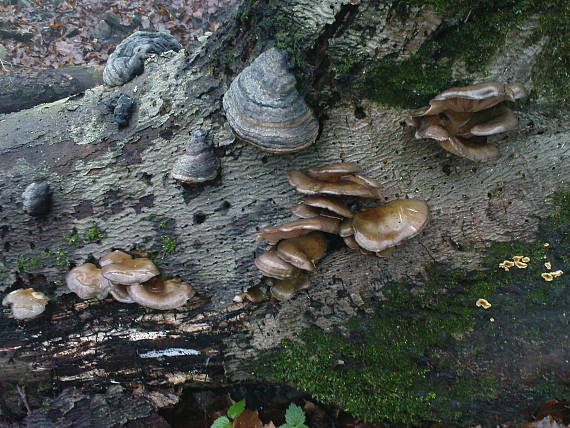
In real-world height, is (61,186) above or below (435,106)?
below

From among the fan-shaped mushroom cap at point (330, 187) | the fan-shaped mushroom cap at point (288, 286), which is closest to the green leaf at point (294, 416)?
the fan-shaped mushroom cap at point (288, 286)

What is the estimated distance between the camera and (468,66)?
249cm

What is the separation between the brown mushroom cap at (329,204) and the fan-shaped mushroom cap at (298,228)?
89mm

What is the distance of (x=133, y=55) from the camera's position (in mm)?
3732

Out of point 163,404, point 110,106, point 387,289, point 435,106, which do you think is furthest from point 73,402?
point 435,106

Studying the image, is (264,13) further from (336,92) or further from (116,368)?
(116,368)

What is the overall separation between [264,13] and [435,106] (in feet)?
4.03

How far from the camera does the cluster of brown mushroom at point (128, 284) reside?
3008 mm

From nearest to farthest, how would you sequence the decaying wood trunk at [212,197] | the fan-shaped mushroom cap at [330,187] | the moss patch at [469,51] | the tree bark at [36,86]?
the moss patch at [469,51]
the fan-shaped mushroom cap at [330,187]
the decaying wood trunk at [212,197]
the tree bark at [36,86]

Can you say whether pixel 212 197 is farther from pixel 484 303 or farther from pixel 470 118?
pixel 484 303

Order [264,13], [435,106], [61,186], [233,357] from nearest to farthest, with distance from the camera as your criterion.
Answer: [435,106], [264,13], [61,186], [233,357]

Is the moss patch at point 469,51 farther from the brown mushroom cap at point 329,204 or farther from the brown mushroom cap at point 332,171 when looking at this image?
the brown mushroom cap at point 329,204

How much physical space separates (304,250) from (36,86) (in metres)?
5.79

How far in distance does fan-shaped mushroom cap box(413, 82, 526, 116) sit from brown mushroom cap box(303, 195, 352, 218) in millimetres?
700
